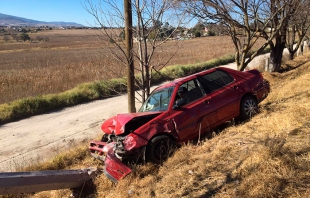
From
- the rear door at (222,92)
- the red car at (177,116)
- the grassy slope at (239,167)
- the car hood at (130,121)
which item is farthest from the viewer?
the rear door at (222,92)

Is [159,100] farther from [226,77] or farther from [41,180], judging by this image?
[41,180]

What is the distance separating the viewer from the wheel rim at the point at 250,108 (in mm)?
7289

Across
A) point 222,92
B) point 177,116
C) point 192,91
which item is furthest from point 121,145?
point 222,92

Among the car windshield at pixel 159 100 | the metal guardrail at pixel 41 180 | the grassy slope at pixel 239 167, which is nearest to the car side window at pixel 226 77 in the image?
the grassy slope at pixel 239 167

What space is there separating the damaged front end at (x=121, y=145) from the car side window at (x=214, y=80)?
1.56 m

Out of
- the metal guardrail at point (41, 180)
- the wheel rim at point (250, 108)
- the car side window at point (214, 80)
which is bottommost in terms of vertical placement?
the metal guardrail at point (41, 180)

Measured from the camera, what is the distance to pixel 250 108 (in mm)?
7348

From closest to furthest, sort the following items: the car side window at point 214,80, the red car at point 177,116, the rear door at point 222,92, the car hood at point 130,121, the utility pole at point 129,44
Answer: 1. the red car at point 177,116
2. the car hood at point 130,121
3. the rear door at point 222,92
4. the car side window at point 214,80
5. the utility pole at point 129,44

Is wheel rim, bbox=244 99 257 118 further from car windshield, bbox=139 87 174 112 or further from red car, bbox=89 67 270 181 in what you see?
car windshield, bbox=139 87 174 112

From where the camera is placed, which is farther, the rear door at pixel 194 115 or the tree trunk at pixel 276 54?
the tree trunk at pixel 276 54

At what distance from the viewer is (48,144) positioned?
9438mm

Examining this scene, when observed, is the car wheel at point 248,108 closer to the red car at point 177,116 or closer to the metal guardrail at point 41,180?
the red car at point 177,116

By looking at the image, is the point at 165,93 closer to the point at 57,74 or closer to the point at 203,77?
the point at 203,77

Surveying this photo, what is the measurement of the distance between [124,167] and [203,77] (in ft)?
9.79
